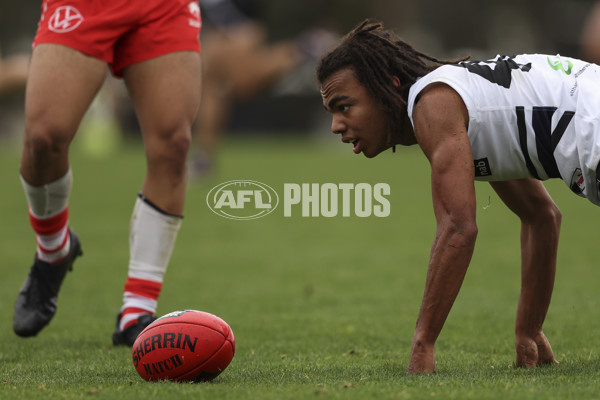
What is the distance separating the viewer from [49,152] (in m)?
4.33

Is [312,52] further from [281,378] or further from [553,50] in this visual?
[281,378]

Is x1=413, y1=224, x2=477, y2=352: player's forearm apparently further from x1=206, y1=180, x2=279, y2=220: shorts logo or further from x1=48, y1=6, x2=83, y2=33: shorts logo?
x1=48, y1=6, x2=83, y2=33: shorts logo

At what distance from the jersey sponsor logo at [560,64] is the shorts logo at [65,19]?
2.09 metres

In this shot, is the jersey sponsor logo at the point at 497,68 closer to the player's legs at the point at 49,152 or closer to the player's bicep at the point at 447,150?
the player's bicep at the point at 447,150

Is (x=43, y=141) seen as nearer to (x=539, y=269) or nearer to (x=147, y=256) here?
(x=147, y=256)

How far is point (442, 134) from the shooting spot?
3.41 metres

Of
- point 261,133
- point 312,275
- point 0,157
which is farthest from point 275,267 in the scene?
point 261,133

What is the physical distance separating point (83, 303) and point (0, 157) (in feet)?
51.9

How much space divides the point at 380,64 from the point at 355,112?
202mm

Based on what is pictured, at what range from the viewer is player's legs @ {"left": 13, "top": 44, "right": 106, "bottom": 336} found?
4.27 metres

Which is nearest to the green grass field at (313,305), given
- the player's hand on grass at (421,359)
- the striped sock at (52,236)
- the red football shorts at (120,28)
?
the player's hand on grass at (421,359)

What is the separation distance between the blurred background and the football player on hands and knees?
34.4ft

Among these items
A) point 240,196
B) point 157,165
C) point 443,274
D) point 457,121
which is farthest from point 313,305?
point 457,121

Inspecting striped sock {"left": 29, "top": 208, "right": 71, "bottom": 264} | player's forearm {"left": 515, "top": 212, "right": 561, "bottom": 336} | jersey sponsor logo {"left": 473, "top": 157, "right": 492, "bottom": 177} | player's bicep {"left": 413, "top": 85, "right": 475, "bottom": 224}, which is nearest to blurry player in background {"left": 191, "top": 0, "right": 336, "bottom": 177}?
striped sock {"left": 29, "top": 208, "right": 71, "bottom": 264}
